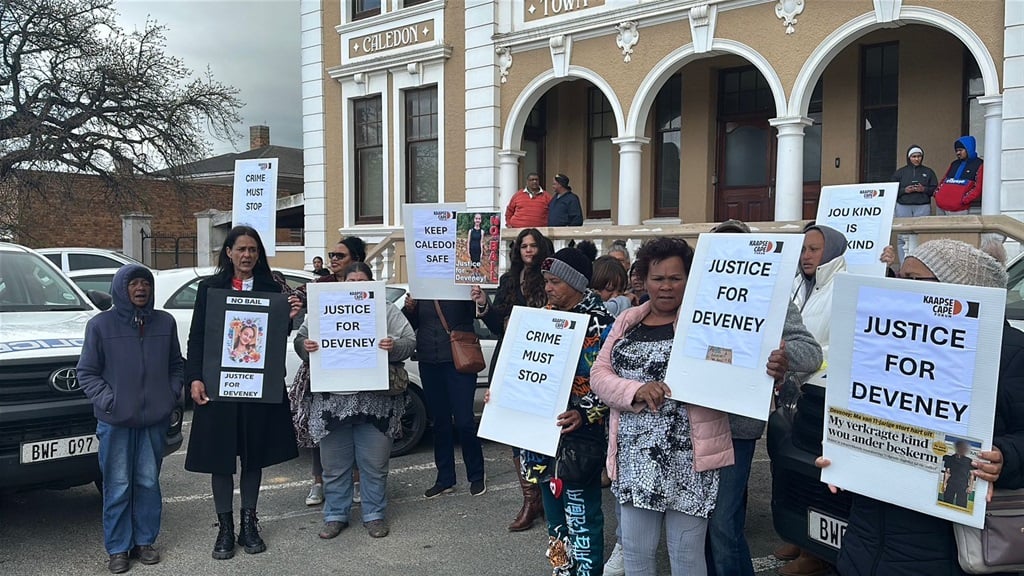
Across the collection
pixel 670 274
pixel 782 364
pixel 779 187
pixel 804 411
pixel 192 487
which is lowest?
pixel 192 487

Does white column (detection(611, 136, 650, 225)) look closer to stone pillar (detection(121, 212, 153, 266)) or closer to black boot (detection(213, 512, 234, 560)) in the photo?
black boot (detection(213, 512, 234, 560))

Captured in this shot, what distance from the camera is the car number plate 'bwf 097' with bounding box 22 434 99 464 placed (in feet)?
16.6

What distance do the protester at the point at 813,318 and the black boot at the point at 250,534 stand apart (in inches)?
122

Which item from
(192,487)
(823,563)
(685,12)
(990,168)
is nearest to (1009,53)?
(990,168)

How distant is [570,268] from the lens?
437cm

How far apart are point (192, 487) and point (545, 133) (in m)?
11.7

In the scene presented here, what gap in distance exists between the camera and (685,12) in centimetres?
1268

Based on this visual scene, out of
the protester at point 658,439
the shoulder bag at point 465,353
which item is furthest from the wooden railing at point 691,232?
the protester at point 658,439

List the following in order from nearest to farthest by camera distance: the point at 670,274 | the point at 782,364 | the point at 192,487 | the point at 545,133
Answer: the point at 782,364, the point at 670,274, the point at 192,487, the point at 545,133

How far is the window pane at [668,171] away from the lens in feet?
50.6

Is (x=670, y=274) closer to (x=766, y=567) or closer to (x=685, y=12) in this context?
(x=766, y=567)

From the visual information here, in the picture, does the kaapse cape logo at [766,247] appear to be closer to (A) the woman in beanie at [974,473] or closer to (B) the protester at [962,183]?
(A) the woman in beanie at [974,473]

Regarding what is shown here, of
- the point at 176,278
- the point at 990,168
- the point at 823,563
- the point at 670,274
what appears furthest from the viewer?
the point at 990,168

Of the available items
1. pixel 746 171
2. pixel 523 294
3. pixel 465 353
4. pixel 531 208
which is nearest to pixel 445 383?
pixel 465 353
